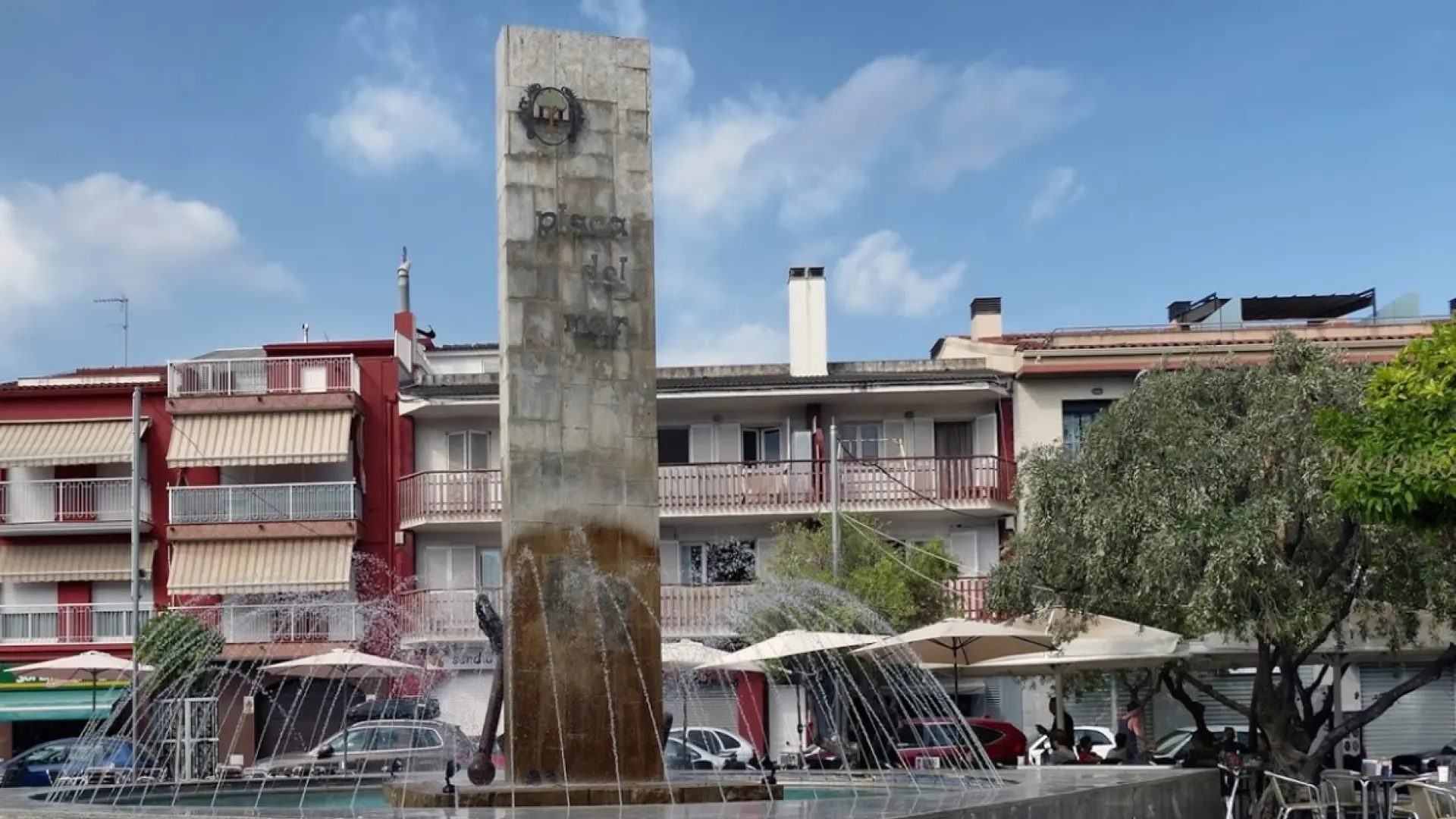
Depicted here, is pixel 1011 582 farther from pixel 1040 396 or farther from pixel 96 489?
pixel 96 489

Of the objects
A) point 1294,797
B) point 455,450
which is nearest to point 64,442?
point 455,450

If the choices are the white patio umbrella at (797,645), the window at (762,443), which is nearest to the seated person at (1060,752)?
the white patio umbrella at (797,645)

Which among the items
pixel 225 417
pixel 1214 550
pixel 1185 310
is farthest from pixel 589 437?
pixel 1185 310

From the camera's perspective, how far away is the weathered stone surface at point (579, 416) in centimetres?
1773

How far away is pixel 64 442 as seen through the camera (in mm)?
47438

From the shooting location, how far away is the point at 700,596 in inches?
1761

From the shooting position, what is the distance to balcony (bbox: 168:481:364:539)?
47.1m

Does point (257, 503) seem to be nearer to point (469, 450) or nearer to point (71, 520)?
point (71, 520)

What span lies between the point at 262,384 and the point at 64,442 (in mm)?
5036

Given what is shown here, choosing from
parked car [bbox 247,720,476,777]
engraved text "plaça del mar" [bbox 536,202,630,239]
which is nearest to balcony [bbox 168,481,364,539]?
parked car [bbox 247,720,476,777]

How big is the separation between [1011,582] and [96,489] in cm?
2813

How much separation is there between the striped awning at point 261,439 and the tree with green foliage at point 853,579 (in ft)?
37.5

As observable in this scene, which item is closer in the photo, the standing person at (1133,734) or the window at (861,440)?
the standing person at (1133,734)

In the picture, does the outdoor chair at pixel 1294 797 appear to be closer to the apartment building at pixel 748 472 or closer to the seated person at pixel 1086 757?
the seated person at pixel 1086 757
